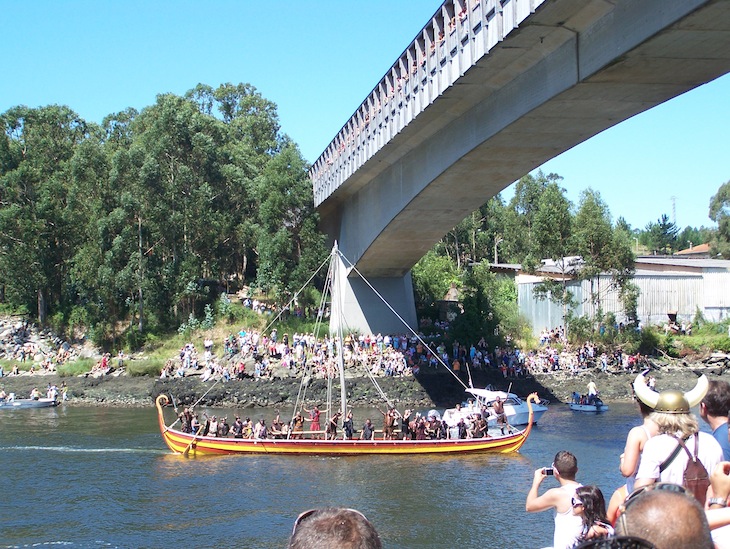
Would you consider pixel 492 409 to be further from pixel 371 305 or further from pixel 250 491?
pixel 371 305

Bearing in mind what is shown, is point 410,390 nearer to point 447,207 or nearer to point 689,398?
point 447,207

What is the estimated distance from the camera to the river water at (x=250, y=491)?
64.2 ft

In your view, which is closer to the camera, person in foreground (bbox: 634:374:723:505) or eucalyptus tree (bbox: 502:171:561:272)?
person in foreground (bbox: 634:374:723:505)

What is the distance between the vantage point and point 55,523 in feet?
68.0

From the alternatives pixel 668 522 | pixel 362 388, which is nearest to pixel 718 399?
pixel 668 522

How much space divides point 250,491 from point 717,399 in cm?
1907

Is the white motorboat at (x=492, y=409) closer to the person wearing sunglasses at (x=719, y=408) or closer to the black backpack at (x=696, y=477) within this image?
the person wearing sunglasses at (x=719, y=408)

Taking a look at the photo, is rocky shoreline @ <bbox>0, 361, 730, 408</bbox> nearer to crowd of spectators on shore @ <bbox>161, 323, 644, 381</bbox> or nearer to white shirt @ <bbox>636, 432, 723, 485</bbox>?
crowd of spectators on shore @ <bbox>161, 323, 644, 381</bbox>

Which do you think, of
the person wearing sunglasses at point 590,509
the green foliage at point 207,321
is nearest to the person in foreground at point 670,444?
the person wearing sunglasses at point 590,509

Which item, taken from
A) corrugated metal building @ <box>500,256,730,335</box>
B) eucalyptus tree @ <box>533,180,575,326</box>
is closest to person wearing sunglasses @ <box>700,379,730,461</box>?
eucalyptus tree @ <box>533,180,575,326</box>

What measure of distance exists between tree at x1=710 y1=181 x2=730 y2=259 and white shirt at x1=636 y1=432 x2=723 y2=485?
8209 centimetres

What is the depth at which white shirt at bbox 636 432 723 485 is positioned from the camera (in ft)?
20.6

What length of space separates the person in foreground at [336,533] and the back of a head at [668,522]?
1.09 m

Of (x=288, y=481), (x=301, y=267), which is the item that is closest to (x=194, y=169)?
(x=301, y=267)
